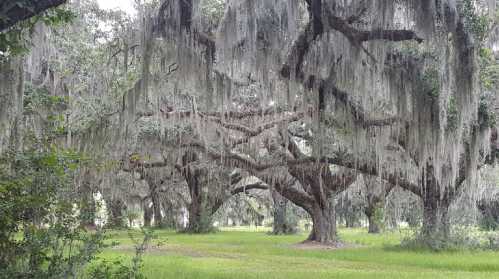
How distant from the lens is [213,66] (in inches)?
379

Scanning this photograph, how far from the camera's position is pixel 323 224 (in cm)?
1903

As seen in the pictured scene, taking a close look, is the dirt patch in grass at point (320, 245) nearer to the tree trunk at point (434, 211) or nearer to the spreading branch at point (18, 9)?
the tree trunk at point (434, 211)

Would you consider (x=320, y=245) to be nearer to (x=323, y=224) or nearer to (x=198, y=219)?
(x=323, y=224)

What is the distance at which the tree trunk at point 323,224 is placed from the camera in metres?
18.7

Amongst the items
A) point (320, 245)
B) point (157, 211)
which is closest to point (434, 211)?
point (320, 245)

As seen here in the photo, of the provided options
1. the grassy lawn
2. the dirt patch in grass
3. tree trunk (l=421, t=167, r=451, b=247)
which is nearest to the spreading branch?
the grassy lawn

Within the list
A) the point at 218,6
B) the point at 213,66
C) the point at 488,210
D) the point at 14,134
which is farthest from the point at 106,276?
Answer: the point at 488,210

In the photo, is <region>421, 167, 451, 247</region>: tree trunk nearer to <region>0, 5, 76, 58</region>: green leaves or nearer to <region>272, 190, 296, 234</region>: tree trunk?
<region>272, 190, 296, 234</region>: tree trunk

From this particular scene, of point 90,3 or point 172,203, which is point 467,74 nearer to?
point 90,3

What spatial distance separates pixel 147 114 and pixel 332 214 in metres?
8.52

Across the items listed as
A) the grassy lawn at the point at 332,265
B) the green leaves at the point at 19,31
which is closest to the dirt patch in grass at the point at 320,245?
the grassy lawn at the point at 332,265

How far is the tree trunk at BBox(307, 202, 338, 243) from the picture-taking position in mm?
18747

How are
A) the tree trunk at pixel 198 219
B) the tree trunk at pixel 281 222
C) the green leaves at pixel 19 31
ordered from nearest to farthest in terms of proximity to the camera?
the green leaves at pixel 19 31 < the tree trunk at pixel 198 219 < the tree trunk at pixel 281 222

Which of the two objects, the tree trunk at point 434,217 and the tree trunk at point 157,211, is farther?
the tree trunk at point 157,211
